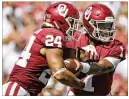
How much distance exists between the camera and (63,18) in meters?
3.00

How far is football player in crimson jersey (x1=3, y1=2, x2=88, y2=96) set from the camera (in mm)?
2707

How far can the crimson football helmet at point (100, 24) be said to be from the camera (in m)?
3.40

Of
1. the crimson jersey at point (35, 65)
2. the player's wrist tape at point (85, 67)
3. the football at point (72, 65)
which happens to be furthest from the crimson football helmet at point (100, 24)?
the crimson jersey at point (35, 65)

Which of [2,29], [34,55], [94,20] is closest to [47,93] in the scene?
[2,29]

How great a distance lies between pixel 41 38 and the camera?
2.80 m

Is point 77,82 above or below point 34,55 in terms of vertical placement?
below

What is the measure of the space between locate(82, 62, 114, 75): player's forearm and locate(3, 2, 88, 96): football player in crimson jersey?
19 cm

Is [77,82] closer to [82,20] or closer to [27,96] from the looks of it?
[27,96]

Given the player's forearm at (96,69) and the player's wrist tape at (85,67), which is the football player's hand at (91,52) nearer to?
the player's forearm at (96,69)

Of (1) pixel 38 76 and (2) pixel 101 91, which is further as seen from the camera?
(2) pixel 101 91

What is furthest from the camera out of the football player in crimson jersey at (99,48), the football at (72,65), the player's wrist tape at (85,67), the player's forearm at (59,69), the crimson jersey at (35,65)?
the football player in crimson jersey at (99,48)

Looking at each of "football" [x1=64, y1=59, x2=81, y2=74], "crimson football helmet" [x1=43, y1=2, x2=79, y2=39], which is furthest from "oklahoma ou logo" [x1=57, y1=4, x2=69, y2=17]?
"football" [x1=64, y1=59, x2=81, y2=74]

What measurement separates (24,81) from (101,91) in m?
0.87

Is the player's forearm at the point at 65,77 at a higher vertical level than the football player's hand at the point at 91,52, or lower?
lower
